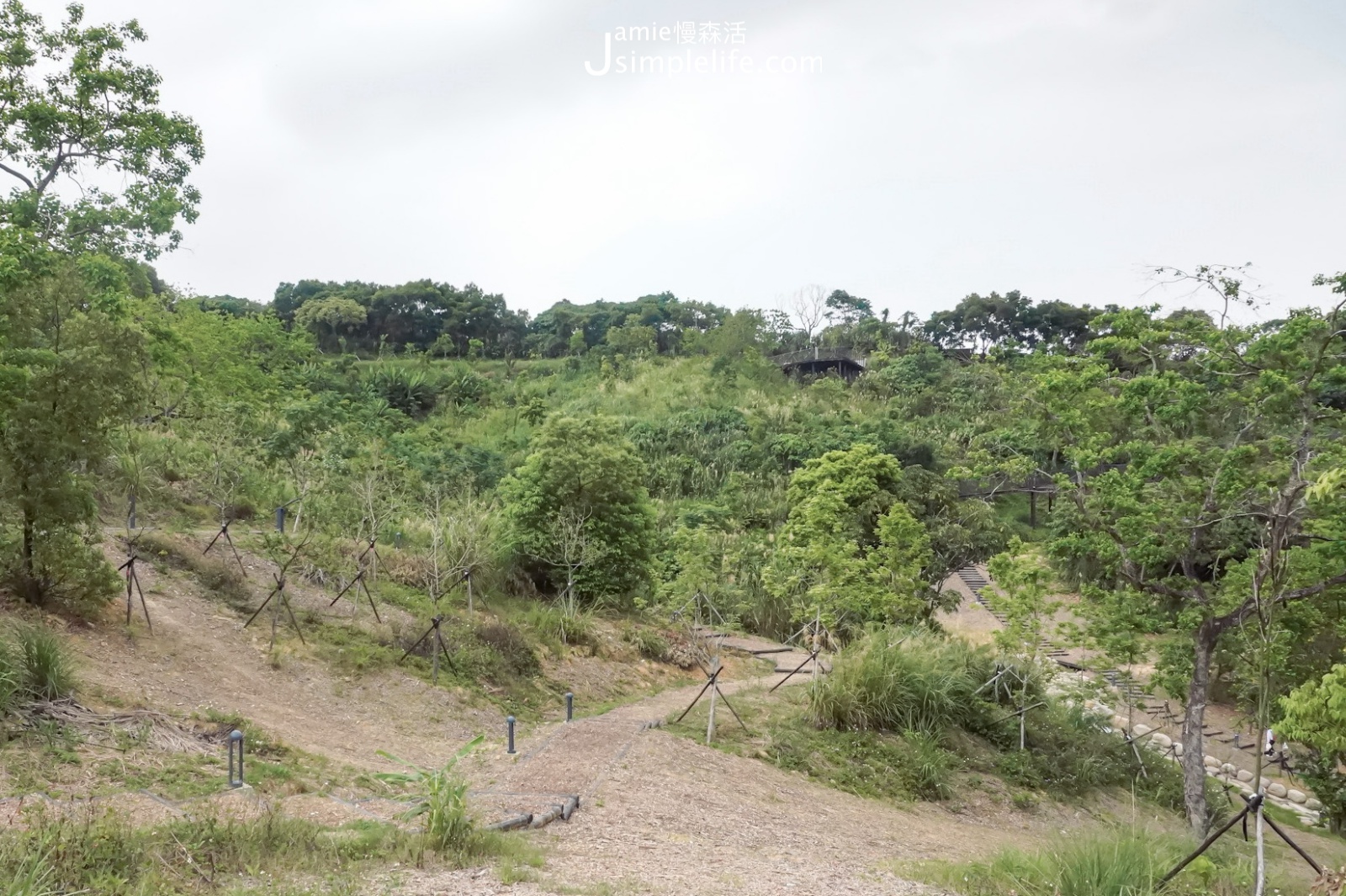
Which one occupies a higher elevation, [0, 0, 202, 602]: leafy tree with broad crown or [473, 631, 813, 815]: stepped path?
[0, 0, 202, 602]: leafy tree with broad crown

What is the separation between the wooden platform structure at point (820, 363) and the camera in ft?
137

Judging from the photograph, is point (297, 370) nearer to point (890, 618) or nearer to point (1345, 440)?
point (890, 618)

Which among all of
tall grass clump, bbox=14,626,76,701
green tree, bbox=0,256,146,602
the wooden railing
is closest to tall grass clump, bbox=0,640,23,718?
tall grass clump, bbox=14,626,76,701

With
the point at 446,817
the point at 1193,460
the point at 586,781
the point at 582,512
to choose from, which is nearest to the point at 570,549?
the point at 582,512

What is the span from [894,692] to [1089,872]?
5922mm

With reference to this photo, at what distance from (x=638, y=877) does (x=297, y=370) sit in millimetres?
31307

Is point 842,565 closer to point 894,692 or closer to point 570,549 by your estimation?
point 894,692

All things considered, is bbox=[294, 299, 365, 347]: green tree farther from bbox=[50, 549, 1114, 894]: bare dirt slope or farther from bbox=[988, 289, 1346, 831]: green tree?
bbox=[988, 289, 1346, 831]: green tree

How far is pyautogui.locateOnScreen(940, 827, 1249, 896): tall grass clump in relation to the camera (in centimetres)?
510

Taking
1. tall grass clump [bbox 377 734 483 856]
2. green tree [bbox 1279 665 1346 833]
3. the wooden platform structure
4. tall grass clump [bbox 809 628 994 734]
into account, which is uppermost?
the wooden platform structure

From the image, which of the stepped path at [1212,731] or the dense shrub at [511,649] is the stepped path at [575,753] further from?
the stepped path at [1212,731]

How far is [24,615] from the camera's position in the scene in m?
8.81

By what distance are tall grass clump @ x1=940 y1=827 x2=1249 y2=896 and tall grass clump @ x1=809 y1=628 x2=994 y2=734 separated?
4.76 meters

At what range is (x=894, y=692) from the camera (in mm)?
11008
